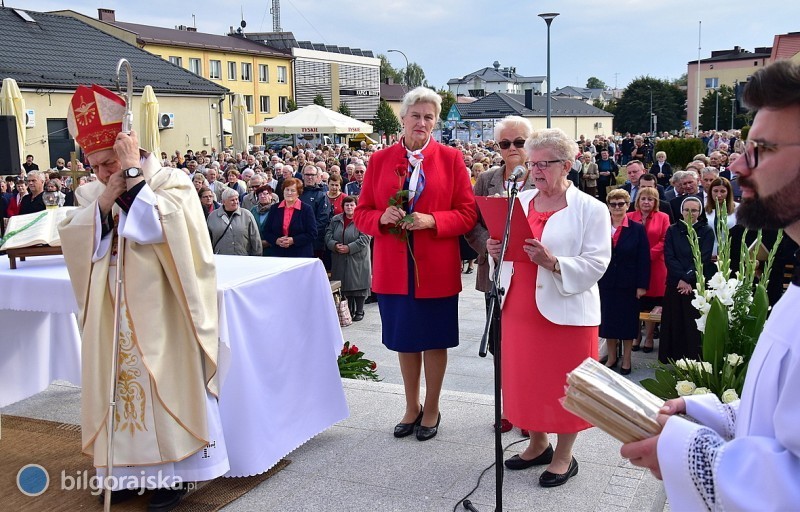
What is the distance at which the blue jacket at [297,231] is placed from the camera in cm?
947

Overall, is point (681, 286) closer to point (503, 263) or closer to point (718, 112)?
point (503, 263)

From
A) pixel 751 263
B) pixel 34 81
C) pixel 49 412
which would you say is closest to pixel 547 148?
pixel 751 263

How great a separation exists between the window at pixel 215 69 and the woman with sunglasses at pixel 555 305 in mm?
47667

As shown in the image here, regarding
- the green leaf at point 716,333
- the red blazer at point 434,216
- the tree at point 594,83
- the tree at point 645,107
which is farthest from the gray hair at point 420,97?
the tree at point 594,83

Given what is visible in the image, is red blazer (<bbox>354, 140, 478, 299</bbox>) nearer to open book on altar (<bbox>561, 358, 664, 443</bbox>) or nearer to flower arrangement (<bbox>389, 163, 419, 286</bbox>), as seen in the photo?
flower arrangement (<bbox>389, 163, 419, 286</bbox>)

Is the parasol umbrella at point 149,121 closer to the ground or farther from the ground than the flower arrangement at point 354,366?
farther from the ground

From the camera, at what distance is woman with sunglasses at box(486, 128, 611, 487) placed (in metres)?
3.94

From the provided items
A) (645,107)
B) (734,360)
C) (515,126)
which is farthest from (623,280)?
(645,107)

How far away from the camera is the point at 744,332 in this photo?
3.53 meters

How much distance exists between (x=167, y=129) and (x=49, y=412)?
91.1 ft

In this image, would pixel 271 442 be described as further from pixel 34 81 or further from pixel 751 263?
pixel 34 81

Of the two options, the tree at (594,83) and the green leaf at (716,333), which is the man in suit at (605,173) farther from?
the tree at (594,83)

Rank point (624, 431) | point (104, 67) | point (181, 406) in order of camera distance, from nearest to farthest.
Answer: point (624, 431), point (181, 406), point (104, 67)

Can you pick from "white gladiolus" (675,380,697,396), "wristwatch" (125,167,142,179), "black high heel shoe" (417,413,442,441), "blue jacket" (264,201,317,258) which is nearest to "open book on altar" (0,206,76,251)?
"wristwatch" (125,167,142,179)
